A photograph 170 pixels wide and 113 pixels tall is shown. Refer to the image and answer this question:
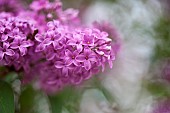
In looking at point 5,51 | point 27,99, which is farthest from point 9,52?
point 27,99

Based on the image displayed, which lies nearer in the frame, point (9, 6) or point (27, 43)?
point (27, 43)

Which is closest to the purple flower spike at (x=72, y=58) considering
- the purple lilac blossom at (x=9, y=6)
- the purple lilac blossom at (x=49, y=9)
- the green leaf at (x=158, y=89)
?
the purple lilac blossom at (x=49, y=9)

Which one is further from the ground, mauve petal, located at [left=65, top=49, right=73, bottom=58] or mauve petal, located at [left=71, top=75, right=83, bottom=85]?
mauve petal, located at [left=65, top=49, right=73, bottom=58]

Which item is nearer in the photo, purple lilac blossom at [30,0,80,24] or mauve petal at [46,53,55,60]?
mauve petal at [46,53,55,60]

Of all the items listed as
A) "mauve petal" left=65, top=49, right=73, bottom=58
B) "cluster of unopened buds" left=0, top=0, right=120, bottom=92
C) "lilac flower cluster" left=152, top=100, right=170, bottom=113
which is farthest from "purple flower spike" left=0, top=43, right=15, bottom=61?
"lilac flower cluster" left=152, top=100, right=170, bottom=113

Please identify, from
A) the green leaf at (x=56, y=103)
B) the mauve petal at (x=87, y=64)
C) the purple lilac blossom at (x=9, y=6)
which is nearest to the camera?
the mauve petal at (x=87, y=64)

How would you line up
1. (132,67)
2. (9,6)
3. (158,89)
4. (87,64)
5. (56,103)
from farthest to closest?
(132,67) < (158,89) < (9,6) < (56,103) < (87,64)

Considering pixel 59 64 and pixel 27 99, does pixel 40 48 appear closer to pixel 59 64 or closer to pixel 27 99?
pixel 59 64

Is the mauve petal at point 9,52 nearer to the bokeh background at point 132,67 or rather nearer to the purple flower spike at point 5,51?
the purple flower spike at point 5,51

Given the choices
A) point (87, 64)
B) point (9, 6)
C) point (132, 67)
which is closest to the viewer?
point (87, 64)

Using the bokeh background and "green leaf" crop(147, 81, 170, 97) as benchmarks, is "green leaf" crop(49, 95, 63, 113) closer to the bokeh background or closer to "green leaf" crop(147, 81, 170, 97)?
the bokeh background
